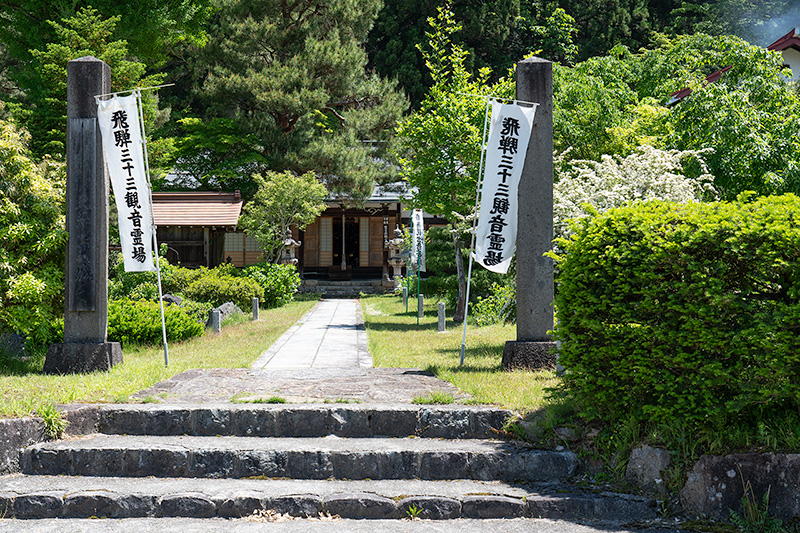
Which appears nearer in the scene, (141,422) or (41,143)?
(141,422)

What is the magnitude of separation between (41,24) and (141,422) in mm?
20589

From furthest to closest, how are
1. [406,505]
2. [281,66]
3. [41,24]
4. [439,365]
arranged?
[281,66] < [41,24] < [439,365] < [406,505]

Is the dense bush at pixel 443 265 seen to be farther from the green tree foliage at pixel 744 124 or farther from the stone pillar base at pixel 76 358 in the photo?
the stone pillar base at pixel 76 358

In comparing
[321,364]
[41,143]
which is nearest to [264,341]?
[321,364]

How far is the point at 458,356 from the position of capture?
10.0m

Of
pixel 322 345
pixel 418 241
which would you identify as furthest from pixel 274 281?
pixel 322 345

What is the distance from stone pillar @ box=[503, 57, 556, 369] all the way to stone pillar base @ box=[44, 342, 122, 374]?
4.93 m

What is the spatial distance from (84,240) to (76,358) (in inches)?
55.9

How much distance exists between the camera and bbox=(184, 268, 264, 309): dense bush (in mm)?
18078

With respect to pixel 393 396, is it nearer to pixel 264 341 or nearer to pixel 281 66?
pixel 264 341

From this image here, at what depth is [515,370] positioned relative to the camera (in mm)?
8227

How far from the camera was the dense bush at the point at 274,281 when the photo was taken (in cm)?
2119

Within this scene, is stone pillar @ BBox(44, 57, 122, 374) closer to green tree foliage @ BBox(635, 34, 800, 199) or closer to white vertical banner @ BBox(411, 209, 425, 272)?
white vertical banner @ BBox(411, 209, 425, 272)

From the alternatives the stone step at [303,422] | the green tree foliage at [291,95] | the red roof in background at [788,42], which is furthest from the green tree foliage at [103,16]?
the red roof in background at [788,42]
